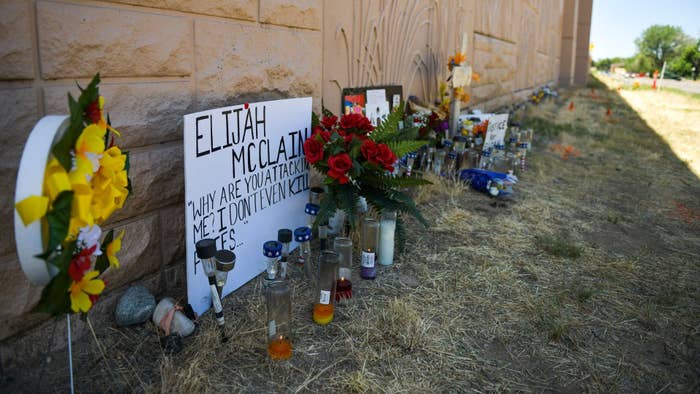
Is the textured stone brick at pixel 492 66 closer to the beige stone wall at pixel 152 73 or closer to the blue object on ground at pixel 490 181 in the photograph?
the blue object on ground at pixel 490 181

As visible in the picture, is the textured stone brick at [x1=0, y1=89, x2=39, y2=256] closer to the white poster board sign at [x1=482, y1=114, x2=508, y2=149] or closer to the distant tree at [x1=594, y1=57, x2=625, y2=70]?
the white poster board sign at [x1=482, y1=114, x2=508, y2=149]

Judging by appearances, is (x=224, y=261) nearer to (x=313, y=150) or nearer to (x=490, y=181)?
(x=313, y=150)

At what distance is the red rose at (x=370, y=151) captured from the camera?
261 centimetres

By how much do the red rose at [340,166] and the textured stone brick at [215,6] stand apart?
817 millimetres

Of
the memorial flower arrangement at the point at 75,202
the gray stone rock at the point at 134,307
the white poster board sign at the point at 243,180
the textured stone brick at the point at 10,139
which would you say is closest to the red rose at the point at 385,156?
the white poster board sign at the point at 243,180

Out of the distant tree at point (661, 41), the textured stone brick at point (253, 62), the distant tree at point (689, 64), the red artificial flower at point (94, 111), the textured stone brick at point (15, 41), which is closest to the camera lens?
the red artificial flower at point (94, 111)

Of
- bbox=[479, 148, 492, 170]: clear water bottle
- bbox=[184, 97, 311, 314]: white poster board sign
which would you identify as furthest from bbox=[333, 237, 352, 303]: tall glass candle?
bbox=[479, 148, 492, 170]: clear water bottle

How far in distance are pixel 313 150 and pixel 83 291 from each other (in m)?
1.46

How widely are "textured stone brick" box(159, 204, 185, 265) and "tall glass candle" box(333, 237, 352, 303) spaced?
726 mm

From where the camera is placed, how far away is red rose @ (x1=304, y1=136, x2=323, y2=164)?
267 cm

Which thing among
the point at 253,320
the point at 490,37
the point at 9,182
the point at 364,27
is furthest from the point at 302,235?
the point at 490,37

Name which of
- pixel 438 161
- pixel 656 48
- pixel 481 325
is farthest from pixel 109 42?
pixel 656 48

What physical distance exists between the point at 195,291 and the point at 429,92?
395 cm

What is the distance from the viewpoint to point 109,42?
1865 mm
